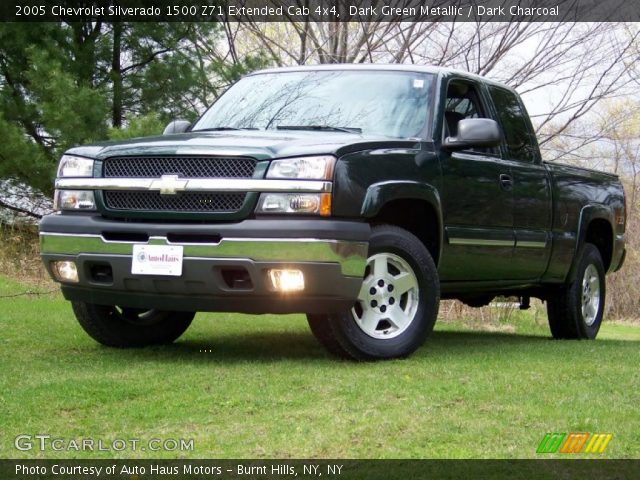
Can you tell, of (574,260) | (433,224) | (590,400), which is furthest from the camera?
(574,260)

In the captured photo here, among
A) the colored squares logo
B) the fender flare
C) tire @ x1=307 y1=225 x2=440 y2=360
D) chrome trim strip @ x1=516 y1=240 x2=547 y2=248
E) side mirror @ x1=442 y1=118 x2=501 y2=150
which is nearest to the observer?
the colored squares logo

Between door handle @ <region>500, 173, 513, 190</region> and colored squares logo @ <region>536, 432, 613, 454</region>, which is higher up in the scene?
door handle @ <region>500, 173, 513, 190</region>

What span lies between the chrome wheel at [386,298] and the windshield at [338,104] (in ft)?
3.20

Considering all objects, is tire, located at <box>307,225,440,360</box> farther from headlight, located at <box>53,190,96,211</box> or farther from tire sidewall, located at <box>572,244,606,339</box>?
tire sidewall, located at <box>572,244,606,339</box>

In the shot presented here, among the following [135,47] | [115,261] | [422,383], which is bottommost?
[422,383]

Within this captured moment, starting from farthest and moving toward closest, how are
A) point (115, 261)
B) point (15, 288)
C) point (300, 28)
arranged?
point (300, 28) < point (15, 288) < point (115, 261)

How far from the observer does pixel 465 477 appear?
3934mm

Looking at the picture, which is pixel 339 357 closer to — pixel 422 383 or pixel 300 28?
pixel 422 383

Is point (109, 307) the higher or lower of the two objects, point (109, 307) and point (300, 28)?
the lower

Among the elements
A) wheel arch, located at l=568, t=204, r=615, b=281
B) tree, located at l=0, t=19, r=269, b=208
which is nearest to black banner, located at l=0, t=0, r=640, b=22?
tree, located at l=0, t=19, r=269, b=208

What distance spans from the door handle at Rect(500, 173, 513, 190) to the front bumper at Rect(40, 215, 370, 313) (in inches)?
77.3

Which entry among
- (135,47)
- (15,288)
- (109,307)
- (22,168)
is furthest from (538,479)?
(135,47)

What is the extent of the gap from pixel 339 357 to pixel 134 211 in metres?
1.54

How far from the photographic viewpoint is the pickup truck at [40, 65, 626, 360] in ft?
19.8
